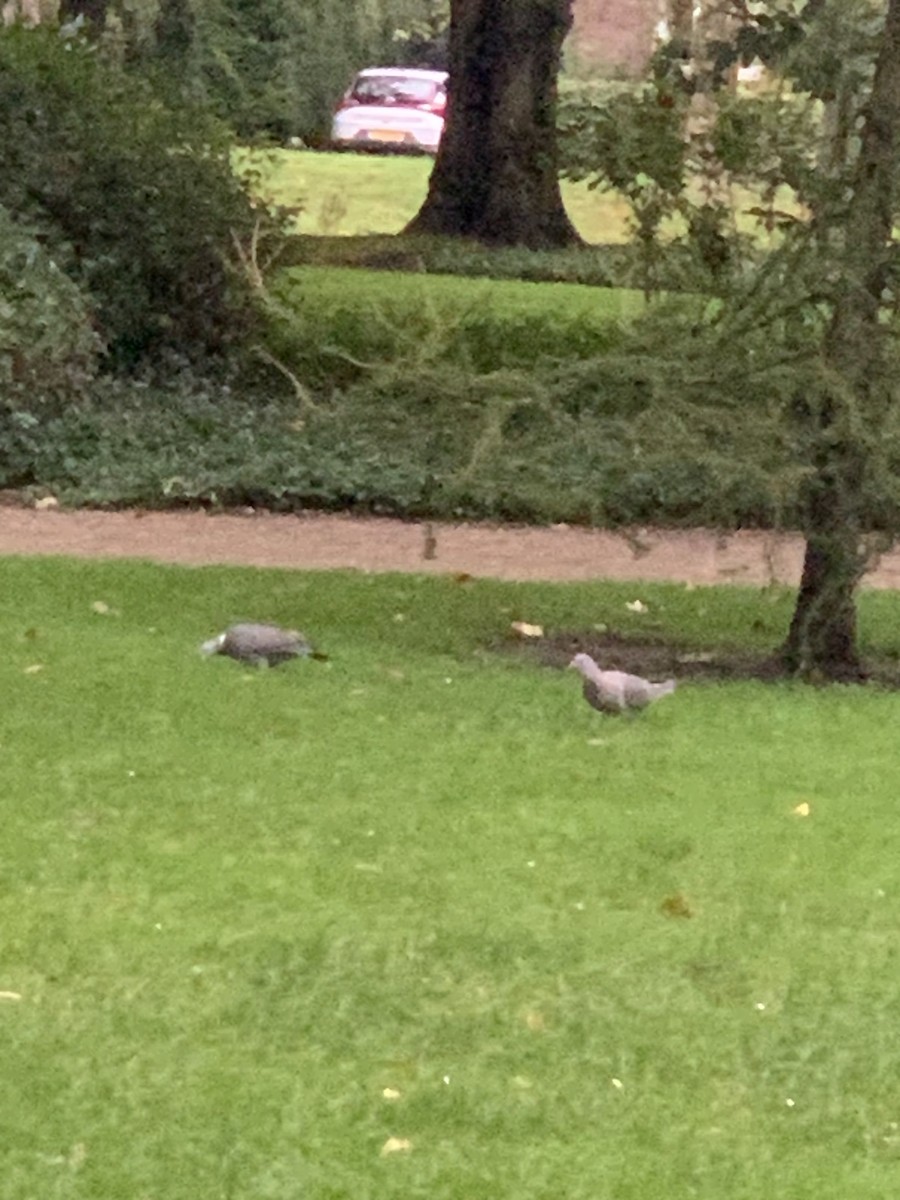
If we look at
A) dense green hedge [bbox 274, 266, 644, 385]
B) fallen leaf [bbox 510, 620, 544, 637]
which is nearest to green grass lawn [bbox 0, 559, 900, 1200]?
fallen leaf [bbox 510, 620, 544, 637]

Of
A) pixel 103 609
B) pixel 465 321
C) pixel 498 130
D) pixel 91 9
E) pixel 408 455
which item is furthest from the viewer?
pixel 91 9

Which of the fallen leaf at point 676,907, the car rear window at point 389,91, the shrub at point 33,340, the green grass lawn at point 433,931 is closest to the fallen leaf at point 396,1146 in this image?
the green grass lawn at point 433,931

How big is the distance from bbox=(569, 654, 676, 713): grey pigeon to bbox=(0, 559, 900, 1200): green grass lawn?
0.08 meters

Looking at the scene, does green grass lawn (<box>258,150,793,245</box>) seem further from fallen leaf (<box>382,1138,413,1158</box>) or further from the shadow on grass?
fallen leaf (<box>382,1138,413,1158</box>)

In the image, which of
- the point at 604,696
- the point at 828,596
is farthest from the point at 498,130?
the point at 604,696

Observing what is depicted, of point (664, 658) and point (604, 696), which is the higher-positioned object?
point (604, 696)

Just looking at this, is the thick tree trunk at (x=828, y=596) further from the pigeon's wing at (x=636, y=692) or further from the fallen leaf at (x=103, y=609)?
the fallen leaf at (x=103, y=609)

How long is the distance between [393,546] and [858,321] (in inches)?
138

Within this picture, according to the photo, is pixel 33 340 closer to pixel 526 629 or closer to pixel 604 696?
pixel 526 629

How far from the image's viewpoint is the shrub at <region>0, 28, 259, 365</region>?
13516 mm

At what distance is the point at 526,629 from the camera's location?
27.7 feet

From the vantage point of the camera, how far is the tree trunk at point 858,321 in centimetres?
724

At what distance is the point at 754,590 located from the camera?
9531 mm

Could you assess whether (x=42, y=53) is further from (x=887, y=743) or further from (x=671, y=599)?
(x=887, y=743)
